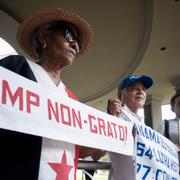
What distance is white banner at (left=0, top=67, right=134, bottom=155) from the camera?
0.86 meters

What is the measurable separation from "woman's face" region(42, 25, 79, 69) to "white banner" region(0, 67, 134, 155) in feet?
0.84

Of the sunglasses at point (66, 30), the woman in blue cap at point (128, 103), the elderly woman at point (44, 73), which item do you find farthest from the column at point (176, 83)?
the sunglasses at point (66, 30)

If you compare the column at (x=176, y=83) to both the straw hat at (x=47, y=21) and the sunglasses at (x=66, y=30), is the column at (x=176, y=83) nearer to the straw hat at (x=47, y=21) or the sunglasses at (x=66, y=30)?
the straw hat at (x=47, y=21)

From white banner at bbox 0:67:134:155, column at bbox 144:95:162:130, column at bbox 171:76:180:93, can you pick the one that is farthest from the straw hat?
column at bbox 144:95:162:130

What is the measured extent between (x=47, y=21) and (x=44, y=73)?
Result: 0.30m

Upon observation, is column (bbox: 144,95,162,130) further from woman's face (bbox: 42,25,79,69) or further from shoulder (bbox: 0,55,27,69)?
shoulder (bbox: 0,55,27,69)

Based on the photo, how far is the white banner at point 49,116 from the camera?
0.86 metres

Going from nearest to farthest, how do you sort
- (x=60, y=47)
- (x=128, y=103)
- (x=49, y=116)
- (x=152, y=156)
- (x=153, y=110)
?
(x=49, y=116)
(x=60, y=47)
(x=152, y=156)
(x=128, y=103)
(x=153, y=110)

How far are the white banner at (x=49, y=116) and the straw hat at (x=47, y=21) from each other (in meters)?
0.42

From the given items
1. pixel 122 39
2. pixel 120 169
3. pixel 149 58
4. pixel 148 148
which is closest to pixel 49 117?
pixel 120 169

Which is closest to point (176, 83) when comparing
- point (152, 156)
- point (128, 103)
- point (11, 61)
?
point (128, 103)

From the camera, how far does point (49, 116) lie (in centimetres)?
96

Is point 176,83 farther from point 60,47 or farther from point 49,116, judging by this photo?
point 49,116

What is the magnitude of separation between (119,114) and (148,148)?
229 millimetres
